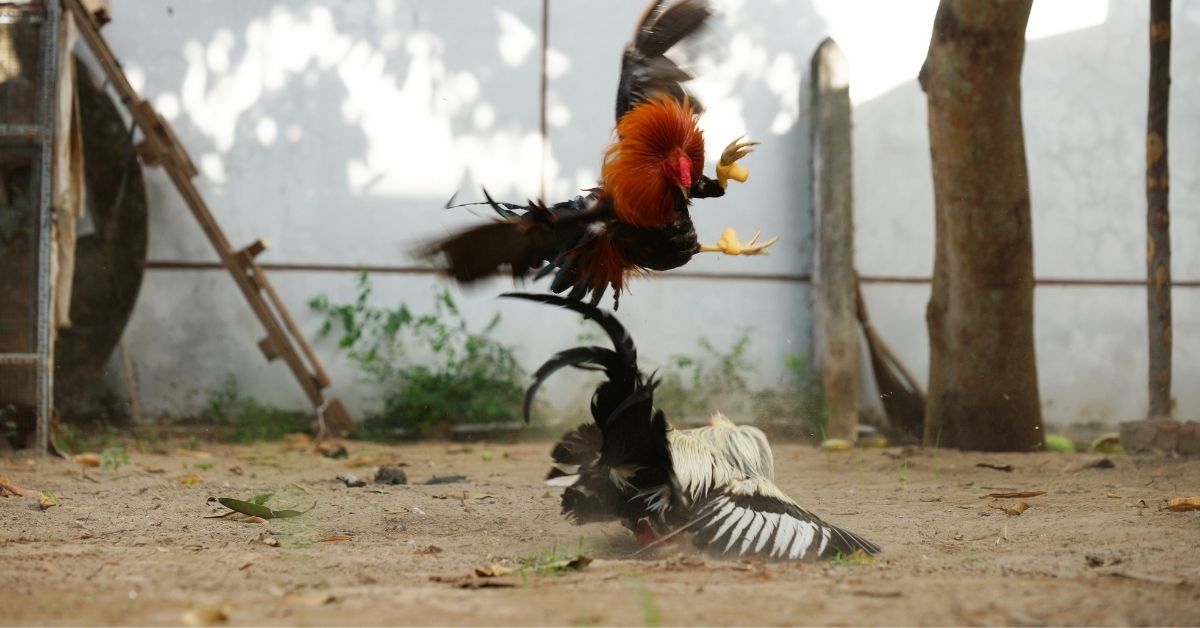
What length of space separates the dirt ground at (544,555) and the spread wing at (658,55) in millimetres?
1593

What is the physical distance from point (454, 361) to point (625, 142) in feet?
12.8

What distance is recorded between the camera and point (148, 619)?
2186 millimetres

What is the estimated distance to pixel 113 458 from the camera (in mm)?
5469

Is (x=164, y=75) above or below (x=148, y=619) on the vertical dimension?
above

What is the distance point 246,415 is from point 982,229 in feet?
15.1

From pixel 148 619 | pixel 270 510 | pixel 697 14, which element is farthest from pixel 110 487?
pixel 697 14

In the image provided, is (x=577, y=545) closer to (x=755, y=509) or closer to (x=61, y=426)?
(x=755, y=509)

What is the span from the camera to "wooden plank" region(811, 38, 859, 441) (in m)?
7.27

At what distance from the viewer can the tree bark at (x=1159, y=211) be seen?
18.8ft

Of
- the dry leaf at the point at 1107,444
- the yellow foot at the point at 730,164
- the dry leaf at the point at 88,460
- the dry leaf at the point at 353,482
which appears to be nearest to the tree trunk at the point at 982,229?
the dry leaf at the point at 1107,444

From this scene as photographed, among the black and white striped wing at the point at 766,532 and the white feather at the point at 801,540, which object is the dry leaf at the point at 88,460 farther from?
the white feather at the point at 801,540

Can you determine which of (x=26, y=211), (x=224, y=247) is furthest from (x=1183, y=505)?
(x=26, y=211)

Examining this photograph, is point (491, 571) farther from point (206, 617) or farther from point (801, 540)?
point (801, 540)

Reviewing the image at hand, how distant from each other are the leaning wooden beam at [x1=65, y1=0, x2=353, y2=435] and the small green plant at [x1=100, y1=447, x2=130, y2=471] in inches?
43.1
